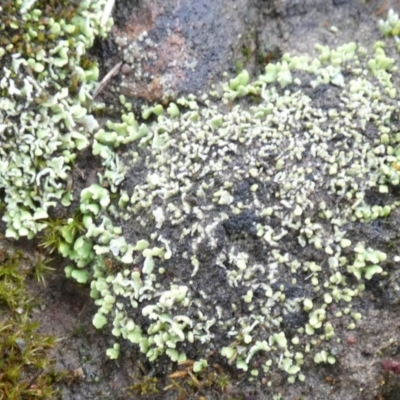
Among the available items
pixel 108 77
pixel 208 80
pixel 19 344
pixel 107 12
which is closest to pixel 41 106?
pixel 108 77

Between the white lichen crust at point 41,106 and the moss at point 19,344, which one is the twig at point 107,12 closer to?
the white lichen crust at point 41,106

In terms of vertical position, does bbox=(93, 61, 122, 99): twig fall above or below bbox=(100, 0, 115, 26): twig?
below

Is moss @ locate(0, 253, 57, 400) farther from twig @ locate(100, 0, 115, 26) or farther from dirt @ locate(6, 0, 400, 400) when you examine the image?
twig @ locate(100, 0, 115, 26)

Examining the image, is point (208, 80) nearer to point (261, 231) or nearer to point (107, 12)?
point (107, 12)

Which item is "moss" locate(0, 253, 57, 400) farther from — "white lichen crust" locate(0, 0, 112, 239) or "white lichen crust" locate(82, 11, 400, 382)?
"white lichen crust" locate(82, 11, 400, 382)

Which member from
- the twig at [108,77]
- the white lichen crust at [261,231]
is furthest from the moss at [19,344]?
the twig at [108,77]

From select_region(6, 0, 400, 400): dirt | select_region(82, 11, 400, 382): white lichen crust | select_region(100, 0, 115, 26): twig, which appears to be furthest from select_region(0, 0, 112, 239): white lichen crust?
select_region(82, 11, 400, 382): white lichen crust

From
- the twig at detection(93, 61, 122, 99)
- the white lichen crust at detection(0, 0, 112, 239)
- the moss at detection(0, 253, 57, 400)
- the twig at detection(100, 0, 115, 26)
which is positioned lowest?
the moss at detection(0, 253, 57, 400)

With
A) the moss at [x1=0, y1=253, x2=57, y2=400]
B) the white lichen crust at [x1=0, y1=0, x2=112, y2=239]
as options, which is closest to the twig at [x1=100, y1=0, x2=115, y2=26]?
the white lichen crust at [x1=0, y1=0, x2=112, y2=239]

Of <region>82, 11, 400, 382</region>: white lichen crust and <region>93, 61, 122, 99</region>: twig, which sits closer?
<region>82, 11, 400, 382</region>: white lichen crust
